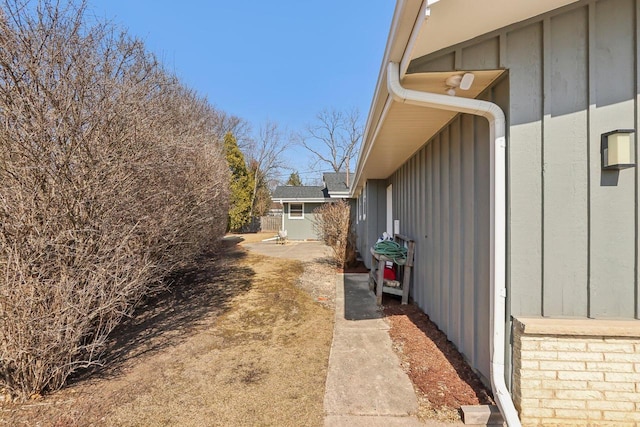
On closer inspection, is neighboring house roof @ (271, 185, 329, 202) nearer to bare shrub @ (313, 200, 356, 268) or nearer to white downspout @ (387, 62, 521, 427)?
bare shrub @ (313, 200, 356, 268)

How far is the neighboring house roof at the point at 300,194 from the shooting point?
18625 millimetres

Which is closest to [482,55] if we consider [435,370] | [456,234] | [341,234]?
[456,234]

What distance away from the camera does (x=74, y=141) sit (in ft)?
9.78

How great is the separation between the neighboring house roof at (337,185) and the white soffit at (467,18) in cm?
1407

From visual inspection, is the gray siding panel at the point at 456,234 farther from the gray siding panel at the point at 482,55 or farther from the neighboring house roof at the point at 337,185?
the neighboring house roof at the point at 337,185

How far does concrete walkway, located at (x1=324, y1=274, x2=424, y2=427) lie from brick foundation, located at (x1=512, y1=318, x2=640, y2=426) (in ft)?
2.91

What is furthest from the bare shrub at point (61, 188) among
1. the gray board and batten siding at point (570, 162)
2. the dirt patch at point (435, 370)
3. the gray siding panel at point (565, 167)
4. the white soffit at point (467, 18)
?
the gray siding panel at point (565, 167)

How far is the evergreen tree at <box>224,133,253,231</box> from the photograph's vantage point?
68.4 feet

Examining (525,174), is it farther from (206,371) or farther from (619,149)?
(206,371)

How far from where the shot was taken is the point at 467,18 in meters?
2.14

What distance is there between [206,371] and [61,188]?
2.24 meters

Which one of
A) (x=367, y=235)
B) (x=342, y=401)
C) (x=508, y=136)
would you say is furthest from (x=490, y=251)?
(x=367, y=235)

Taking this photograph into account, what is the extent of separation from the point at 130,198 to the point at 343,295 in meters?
4.04

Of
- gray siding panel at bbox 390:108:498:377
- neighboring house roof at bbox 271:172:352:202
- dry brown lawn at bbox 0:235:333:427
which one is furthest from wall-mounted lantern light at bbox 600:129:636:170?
neighboring house roof at bbox 271:172:352:202
